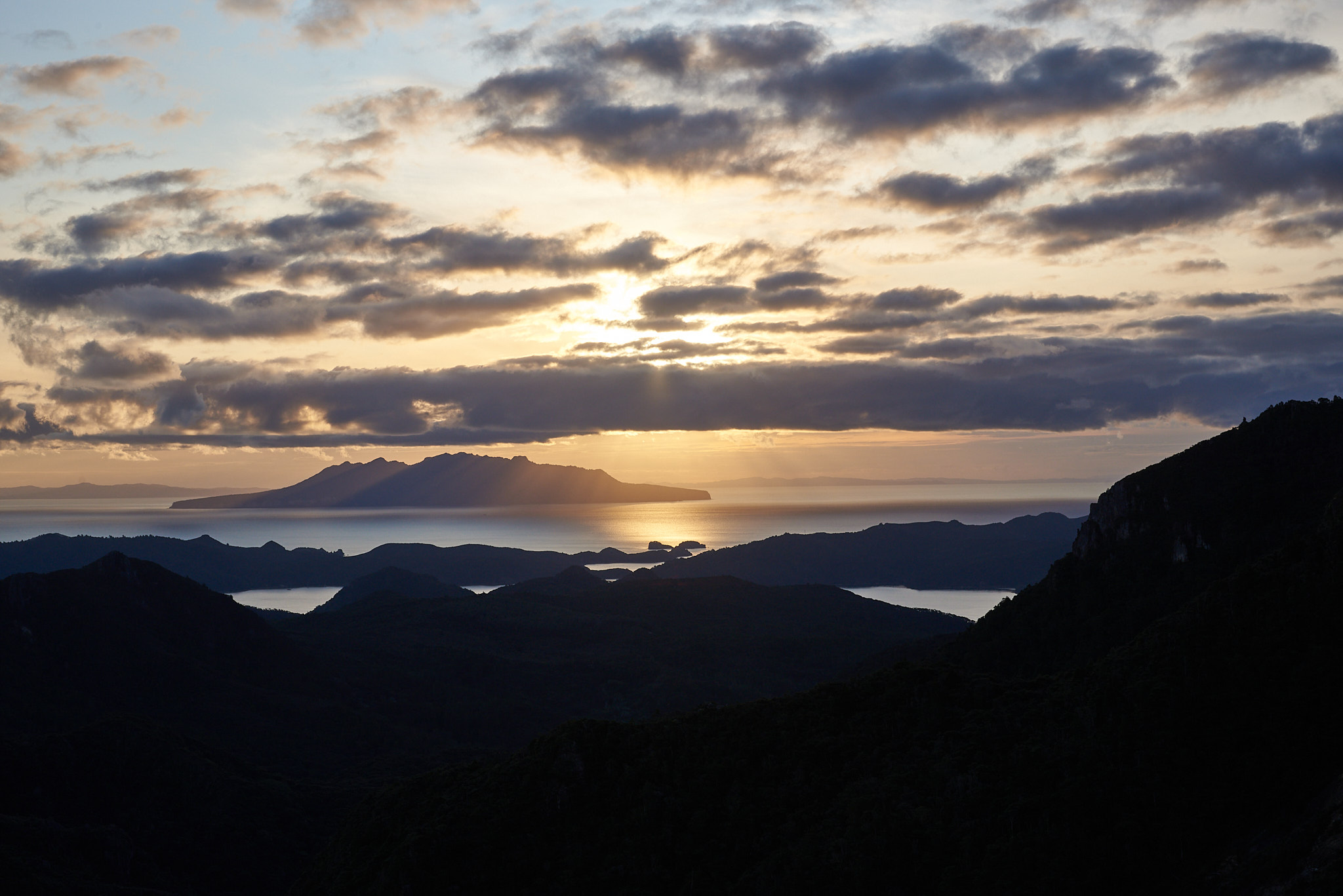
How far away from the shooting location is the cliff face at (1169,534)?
10456cm

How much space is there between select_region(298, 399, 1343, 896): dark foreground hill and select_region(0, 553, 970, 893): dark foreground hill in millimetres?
23940

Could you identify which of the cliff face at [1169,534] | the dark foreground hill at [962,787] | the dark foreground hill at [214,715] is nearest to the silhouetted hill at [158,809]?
the dark foreground hill at [214,715]

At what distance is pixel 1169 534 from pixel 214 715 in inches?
5336

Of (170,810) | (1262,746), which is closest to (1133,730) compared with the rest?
(1262,746)

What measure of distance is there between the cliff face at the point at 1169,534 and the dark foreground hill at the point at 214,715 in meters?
62.3

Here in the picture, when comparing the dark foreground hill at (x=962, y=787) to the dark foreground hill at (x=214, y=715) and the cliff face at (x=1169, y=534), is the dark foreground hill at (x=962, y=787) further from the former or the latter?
the cliff face at (x=1169, y=534)

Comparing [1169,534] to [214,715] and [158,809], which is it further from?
[214,715]

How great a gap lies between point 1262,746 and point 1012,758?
490 inches

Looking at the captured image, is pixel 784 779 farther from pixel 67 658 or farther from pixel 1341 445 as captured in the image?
pixel 67 658

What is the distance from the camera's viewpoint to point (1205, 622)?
2265 inches

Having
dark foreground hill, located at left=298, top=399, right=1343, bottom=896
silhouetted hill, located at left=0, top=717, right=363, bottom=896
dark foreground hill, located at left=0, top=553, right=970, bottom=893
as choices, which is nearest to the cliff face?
dark foreground hill, located at left=298, top=399, right=1343, bottom=896

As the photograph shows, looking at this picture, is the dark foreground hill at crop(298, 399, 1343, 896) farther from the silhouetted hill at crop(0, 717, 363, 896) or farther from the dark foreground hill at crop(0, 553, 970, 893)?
the dark foreground hill at crop(0, 553, 970, 893)

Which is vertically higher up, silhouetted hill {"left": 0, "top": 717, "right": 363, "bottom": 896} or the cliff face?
the cliff face

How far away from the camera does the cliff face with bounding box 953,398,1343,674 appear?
104562 millimetres
